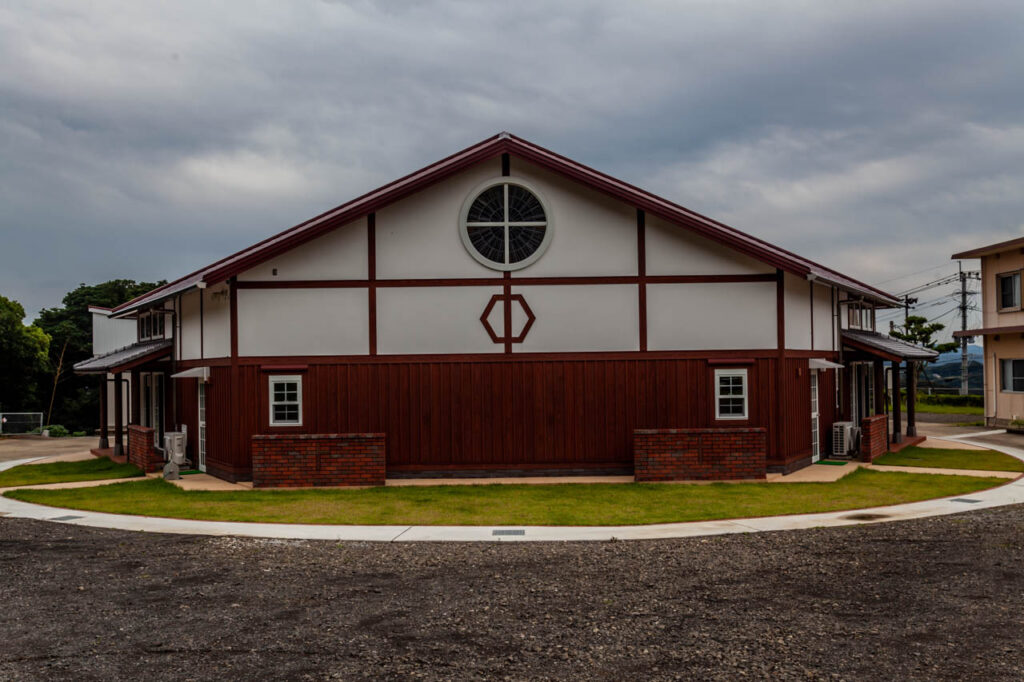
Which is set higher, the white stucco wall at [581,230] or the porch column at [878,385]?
the white stucco wall at [581,230]

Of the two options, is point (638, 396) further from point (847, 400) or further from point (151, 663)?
point (151, 663)

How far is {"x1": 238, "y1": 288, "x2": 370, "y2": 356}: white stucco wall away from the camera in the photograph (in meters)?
16.9

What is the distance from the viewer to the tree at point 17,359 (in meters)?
42.4

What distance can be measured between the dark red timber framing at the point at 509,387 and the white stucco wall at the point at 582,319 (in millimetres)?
129

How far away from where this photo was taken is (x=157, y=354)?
67.3 ft

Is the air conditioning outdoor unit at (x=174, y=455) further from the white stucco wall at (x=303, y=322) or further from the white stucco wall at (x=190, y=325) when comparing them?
the white stucco wall at (x=303, y=322)

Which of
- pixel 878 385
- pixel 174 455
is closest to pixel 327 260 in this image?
pixel 174 455

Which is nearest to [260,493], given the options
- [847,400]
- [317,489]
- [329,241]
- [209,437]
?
[317,489]

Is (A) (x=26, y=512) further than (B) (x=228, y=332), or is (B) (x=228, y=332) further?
(B) (x=228, y=332)

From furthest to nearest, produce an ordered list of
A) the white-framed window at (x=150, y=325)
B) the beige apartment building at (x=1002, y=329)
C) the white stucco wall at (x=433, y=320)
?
the beige apartment building at (x=1002, y=329) < the white-framed window at (x=150, y=325) < the white stucco wall at (x=433, y=320)

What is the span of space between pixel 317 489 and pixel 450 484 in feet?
8.52

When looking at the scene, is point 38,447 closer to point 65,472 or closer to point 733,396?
point 65,472

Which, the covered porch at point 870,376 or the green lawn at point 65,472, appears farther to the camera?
the covered porch at point 870,376

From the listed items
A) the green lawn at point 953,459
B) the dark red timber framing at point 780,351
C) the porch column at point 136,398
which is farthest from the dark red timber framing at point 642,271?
the porch column at point 136,398
